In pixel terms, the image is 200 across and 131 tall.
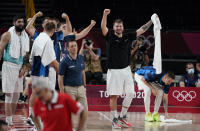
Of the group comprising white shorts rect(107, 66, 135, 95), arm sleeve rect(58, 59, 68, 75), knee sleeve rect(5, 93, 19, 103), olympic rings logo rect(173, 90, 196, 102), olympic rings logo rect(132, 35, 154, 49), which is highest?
olympic rings logo rect(132, 35, 154, 49)

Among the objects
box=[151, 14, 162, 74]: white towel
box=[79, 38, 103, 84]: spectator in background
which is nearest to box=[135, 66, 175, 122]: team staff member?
box=[151, 14, 162, 74]: white towel

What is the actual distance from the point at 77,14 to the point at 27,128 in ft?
35.4

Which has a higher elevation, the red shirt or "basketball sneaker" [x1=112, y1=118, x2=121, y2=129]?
the red shirt

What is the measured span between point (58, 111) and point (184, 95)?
10749mm

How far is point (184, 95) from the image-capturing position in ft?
51.0

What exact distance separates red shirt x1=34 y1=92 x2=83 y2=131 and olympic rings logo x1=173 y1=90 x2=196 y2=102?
10.5 meters

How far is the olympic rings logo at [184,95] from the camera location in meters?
15.5

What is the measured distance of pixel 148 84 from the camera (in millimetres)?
11406

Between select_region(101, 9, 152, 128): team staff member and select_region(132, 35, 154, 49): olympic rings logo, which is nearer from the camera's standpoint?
select_region(101, 9, 152, 128): team staff member

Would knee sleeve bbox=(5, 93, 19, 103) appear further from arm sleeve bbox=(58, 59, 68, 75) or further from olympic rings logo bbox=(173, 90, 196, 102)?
olympic rings logo bbox=(173, 90, 196, 102)

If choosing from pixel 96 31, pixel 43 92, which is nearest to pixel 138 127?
pixel 43 92

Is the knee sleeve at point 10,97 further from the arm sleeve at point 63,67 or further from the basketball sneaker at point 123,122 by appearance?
the basketball sneaker at point 123,122

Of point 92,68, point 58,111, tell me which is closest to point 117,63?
point 58,111

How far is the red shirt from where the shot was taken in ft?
17.6
